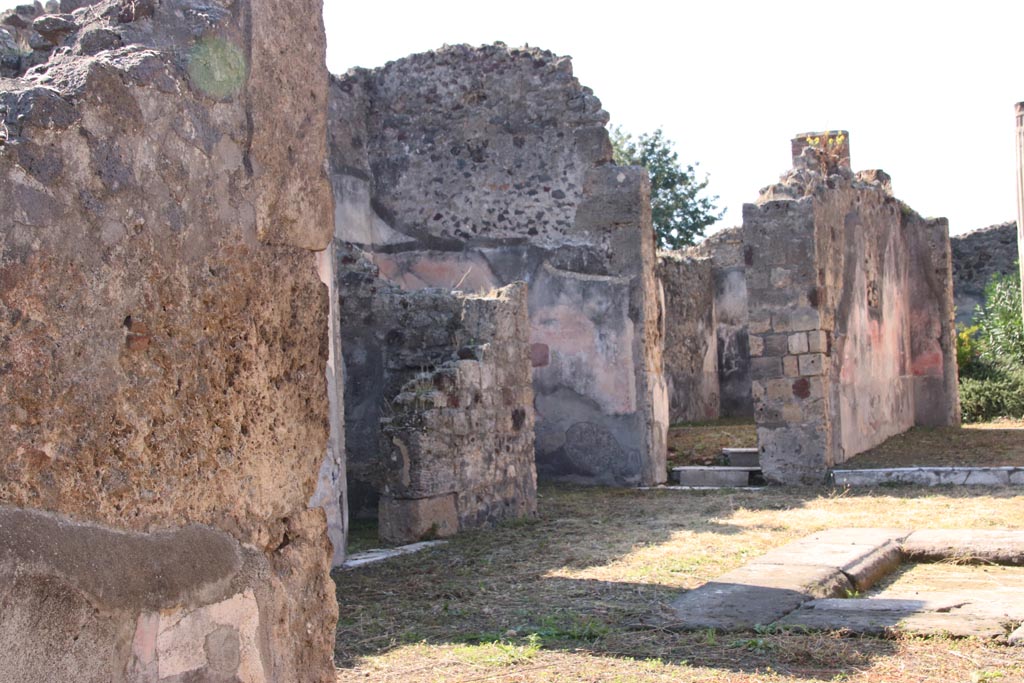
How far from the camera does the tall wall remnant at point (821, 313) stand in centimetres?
978

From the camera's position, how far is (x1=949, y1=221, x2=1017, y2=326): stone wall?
20.4 m

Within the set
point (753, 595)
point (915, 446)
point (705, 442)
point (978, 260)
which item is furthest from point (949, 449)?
point (978, 260)

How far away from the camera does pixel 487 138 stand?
1090 centimetres

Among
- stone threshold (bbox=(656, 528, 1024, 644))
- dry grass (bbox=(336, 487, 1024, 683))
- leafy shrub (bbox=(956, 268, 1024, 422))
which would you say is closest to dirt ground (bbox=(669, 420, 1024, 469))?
dry grass (bbox=(336, 487, 1024, 683))

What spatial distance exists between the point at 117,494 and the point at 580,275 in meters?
8.46

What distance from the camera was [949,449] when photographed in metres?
10.8

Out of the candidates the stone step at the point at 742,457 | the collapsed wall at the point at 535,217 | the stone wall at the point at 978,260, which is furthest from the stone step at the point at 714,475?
the stone wall at the point at 978,260

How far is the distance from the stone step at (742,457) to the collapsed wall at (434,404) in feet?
10.5

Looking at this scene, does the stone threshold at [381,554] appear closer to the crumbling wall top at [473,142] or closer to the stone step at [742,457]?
the crumbling wall top at [473,142]

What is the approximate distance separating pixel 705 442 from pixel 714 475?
1.45 meters

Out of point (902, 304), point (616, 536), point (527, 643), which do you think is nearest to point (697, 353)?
point (902, 304)

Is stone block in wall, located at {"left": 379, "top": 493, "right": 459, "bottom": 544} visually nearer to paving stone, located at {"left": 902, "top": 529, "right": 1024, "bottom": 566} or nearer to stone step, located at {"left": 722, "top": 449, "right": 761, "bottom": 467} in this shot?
paving stone, located at {"left": 902, "top": 529, "right": 1024, "bottom": 566}

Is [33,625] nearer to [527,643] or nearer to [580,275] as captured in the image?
[527,643]

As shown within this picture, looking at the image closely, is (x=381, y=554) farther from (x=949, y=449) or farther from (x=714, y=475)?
(x=949, y=449)
